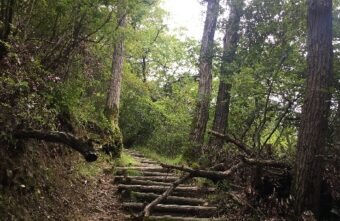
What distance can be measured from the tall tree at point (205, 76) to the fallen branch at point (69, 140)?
6.77 meters

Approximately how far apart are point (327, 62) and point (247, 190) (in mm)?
2542

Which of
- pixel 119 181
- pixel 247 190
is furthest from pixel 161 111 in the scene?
pixel 247 190

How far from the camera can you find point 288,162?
21.9 feet

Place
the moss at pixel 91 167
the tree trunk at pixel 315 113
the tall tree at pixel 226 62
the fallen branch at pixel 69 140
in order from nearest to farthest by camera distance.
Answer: the fallen branch at pixel 69 140 → the tree trunk at pixel 315 113 → the moss at pixel 91 167 → the tall tree at pixel 226 62

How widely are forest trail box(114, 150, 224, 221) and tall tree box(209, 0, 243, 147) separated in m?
2.22

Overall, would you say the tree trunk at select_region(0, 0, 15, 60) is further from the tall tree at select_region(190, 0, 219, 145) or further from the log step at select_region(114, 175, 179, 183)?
the tall tree at select_region(190, 0, 219, 145)

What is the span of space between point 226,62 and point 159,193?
13.9 ft

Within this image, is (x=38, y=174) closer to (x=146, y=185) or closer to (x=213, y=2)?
(x=146, y=185)

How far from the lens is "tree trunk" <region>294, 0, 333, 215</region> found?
5797 mm

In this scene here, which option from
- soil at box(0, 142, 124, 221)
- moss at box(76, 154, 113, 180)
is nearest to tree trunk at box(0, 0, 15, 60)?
soil at box(0, 142, 124, 221)

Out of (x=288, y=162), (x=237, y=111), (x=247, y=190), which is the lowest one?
(x=247, y=190)

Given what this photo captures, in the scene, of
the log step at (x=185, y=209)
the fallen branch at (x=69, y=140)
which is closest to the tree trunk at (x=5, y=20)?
the fallen branch at (x=69, y=140)

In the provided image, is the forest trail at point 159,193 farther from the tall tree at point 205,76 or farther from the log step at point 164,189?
the tall tree at point 205,76

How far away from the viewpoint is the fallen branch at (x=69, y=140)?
445 cm
